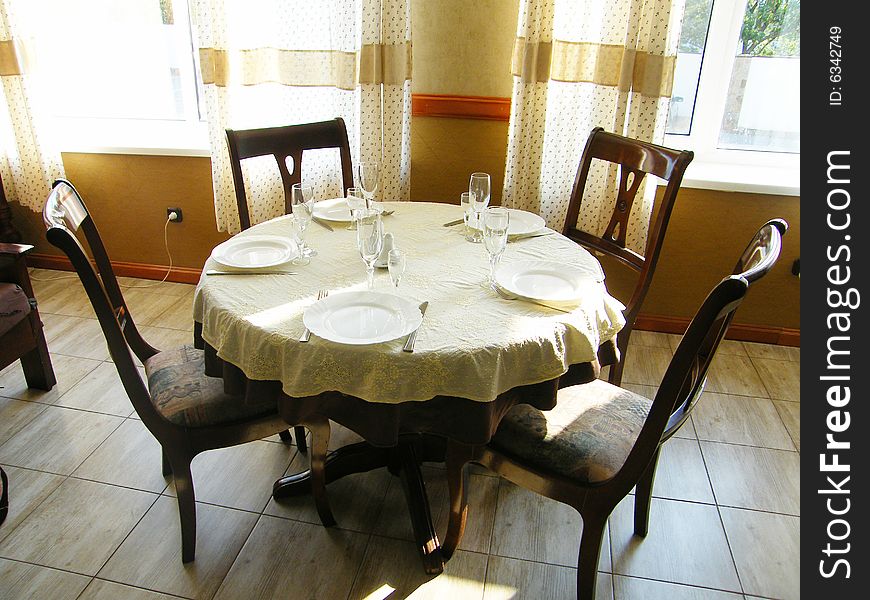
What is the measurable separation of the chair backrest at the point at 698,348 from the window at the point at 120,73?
2.61 metres

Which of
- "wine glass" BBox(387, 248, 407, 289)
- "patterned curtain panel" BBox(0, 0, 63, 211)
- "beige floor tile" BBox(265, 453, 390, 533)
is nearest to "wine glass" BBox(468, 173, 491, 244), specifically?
"wine glass" BBox(387, 248, 407, 289)

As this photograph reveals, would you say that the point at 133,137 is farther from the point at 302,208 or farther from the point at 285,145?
the point at 302,208

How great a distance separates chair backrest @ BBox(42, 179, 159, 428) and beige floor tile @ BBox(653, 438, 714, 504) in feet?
5.09

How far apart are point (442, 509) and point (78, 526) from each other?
106 cm

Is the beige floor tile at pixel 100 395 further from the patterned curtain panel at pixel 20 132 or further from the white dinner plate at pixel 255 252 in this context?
the patterned curtain panel at pixel 20 132

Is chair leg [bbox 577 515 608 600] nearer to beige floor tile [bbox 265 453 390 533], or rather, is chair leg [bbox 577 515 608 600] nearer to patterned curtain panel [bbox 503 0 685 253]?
beige floor tile [bbox 265 453 390 533]

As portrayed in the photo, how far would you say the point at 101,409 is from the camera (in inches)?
92.2

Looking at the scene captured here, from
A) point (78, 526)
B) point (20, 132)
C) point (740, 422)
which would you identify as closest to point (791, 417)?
point (740, 422)

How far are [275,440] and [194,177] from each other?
1.56 metres

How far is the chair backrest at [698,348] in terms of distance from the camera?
1189 millimetres

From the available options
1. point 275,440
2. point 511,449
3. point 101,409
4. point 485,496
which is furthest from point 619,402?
point 101,409
